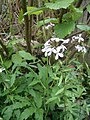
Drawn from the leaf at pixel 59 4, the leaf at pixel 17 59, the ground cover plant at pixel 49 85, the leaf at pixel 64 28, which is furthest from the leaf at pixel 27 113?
the leaf at pixel 59 4

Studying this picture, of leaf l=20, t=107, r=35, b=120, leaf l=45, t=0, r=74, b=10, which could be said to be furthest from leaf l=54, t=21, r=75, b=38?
leaf l=20, t=107, r=35, b=120

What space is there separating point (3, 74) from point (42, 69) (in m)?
0.24

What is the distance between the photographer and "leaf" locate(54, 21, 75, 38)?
5.35 ft

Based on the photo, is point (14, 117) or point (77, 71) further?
point (77, 71)

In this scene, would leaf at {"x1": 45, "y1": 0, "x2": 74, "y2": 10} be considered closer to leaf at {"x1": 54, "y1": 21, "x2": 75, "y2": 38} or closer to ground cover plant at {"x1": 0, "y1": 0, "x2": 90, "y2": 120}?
ground cover plant at {"x1": 0, "y1": 0, "x2": 90, "y2": 120}

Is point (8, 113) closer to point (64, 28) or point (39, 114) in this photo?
point (39, 114)

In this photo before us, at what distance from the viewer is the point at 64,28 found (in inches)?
66.0

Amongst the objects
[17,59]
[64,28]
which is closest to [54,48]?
[64,28]

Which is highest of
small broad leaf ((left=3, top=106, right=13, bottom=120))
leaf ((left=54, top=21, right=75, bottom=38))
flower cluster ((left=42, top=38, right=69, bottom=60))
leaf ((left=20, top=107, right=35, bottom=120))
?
leaf ((left=54, top=21, right=75, bottom=38))

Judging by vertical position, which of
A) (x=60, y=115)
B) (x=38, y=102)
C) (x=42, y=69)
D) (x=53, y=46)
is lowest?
(x=60, y=115)

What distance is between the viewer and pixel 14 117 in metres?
1.82

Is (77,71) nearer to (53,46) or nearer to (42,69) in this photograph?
(42,69)

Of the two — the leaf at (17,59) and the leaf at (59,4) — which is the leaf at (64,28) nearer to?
the leaf at (59,4)

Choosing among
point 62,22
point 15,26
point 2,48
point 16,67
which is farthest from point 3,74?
point 15,26
